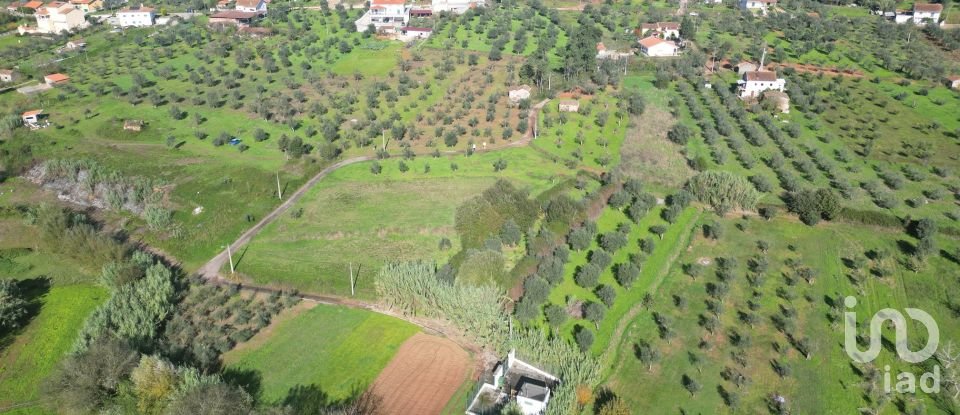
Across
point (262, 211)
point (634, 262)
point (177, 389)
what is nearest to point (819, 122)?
point (634, 262)

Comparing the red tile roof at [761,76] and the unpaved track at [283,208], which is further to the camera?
the red tile roof at [761,76]

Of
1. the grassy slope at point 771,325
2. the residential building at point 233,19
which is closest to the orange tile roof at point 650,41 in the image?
the grassy slope at point 771,325

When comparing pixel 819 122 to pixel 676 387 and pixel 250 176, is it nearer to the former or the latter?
pixel 676 387

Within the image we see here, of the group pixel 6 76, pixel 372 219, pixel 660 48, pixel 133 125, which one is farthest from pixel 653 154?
pixel 6 76

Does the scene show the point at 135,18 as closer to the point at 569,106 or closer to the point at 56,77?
the point at 56,77

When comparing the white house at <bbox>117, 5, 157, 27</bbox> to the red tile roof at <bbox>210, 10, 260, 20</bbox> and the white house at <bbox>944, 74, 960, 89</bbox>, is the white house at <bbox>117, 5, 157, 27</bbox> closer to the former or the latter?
the red tile roof at <bbox>210, 10, 260, 20</bbox>

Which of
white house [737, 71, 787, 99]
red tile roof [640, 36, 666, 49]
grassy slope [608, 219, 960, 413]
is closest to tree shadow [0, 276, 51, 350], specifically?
grassy slope [608, 219, 960, 413]

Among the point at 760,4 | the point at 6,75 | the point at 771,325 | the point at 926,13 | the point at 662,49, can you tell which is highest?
the point at 760,4

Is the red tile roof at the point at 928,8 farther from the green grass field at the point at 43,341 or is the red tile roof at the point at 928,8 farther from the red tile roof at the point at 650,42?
the green grass field at the point at 43,341
